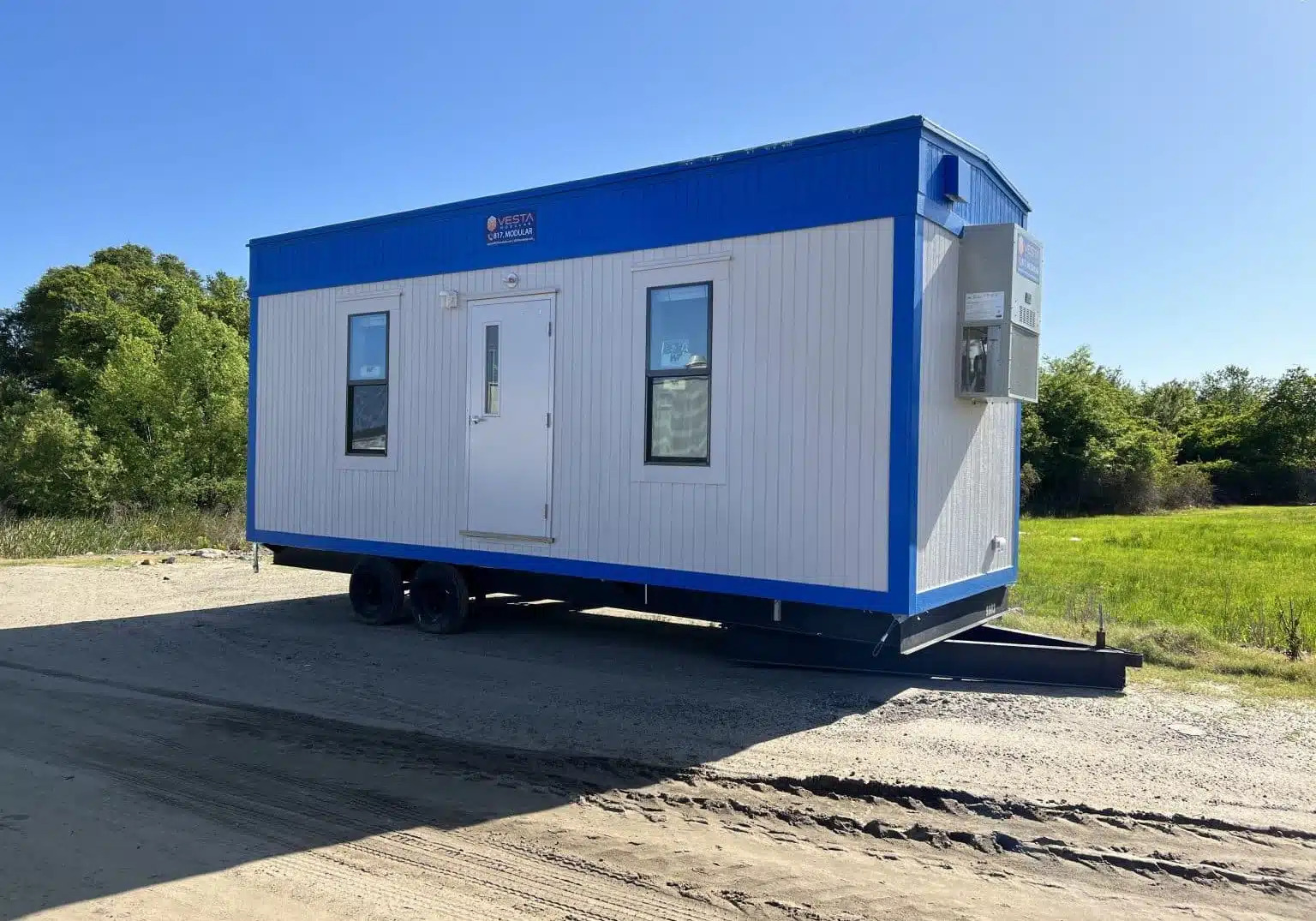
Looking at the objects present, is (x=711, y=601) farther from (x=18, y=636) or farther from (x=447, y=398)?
(x=18, y=636)

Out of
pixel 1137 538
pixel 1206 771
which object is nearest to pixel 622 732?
pixel 1206 771

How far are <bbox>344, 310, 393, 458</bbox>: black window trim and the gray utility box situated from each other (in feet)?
16.4

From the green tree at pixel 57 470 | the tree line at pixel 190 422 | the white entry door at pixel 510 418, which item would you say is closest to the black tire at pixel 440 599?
the white entry door at pixel 510 418

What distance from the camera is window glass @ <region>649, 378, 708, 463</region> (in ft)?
23.3

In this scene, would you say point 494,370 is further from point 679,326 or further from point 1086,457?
point 1086,457

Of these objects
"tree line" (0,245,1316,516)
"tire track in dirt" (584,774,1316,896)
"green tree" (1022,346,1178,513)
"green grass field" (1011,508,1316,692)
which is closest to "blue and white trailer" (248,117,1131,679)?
"green grass field" (1011,508,1316,692)

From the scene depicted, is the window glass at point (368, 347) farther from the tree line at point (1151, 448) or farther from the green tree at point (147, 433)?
the tree line at point (1151, 448)

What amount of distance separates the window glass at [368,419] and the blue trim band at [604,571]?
0.88m

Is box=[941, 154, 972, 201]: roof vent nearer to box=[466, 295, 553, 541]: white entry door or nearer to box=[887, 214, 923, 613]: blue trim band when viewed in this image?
box=[887, 214, 923, 613]: blue trim band

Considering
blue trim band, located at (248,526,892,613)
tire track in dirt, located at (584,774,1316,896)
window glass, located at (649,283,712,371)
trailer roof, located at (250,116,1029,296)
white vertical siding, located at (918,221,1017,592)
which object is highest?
trailer roof, located at (250,116,1029,296)

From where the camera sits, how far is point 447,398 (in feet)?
28.1

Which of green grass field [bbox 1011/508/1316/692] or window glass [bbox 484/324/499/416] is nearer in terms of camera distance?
green grass field [bbox 1011/508/1316/692]

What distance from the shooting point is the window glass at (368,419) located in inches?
359

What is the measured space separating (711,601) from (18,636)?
6.43 metres
